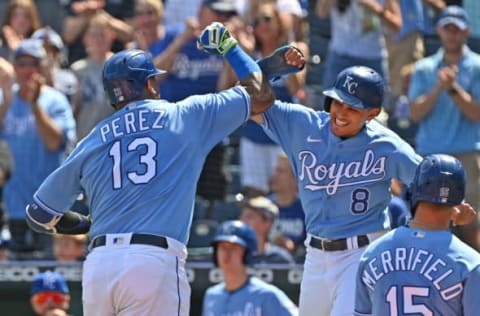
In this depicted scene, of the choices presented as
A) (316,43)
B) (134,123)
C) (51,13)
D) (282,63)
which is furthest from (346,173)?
(51,13)

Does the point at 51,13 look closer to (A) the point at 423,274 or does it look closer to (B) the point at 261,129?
(B) the point at 261,129

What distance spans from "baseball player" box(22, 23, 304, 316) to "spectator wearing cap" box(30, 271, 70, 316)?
232 cm

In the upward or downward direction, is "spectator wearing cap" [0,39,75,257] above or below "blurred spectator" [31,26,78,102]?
below

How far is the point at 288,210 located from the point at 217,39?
151 inches

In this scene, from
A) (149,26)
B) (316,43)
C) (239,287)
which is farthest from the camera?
(316,43)

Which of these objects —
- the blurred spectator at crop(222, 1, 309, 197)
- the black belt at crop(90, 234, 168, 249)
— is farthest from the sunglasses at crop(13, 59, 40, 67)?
the black belt at crop(90, 234, 168, 249)

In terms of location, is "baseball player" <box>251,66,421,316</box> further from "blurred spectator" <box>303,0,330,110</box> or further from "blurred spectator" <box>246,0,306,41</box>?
"blurred spectator" <box>303,0,330,110</box>

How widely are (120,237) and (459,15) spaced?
472 cm

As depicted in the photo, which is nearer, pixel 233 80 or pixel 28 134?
pixel 28 134

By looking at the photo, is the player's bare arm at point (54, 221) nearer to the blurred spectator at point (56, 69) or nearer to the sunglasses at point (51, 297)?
the sunglasses at point (51, 297)

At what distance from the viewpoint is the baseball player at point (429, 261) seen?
16.8ft

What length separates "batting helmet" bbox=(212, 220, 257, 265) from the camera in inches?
339

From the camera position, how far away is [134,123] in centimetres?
598

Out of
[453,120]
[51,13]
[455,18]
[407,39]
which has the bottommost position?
[453,120]
